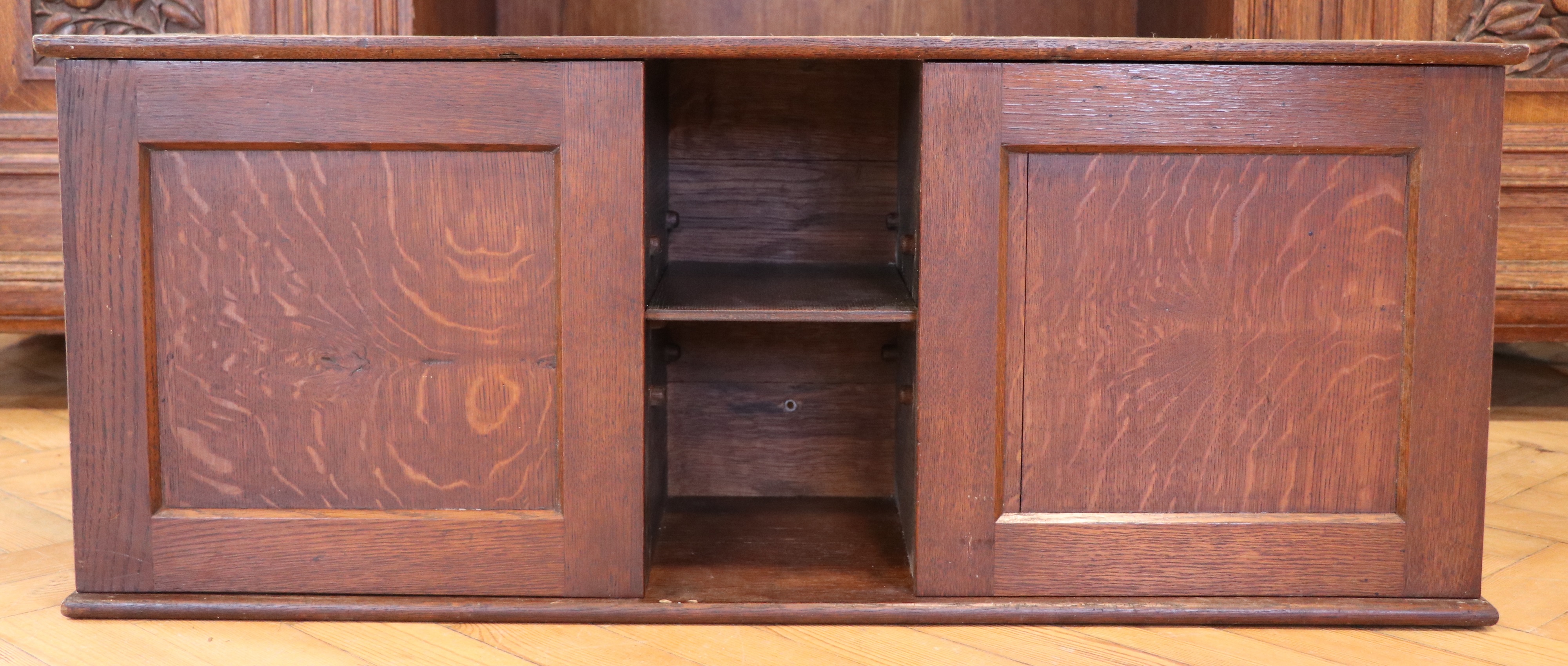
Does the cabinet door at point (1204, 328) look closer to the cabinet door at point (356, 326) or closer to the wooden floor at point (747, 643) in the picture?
the wooden floor at point (747, 643)

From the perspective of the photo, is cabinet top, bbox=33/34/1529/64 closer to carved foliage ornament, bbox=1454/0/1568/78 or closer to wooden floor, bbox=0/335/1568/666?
wooden floor, bbox=0/335/1568/666

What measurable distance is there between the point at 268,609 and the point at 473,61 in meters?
0.49

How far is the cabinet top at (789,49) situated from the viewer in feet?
3.25

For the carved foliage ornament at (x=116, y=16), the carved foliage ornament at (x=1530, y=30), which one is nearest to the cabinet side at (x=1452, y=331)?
the carved foliage ornament at (x=1530, y=30)

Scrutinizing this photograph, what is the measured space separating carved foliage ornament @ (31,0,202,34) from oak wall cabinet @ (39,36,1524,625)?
0.82 metres

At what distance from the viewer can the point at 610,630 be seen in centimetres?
105

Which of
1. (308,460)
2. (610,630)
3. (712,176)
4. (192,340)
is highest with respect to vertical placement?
(712,176)

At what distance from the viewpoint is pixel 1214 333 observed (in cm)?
104

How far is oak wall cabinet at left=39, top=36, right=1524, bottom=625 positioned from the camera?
1.01 metres

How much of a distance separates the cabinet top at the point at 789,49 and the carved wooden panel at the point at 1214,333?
3.2 inches

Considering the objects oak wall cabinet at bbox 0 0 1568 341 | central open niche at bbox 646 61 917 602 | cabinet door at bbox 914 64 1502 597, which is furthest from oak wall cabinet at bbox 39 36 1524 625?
oak wall cabinet at bbox 0 0 1568 341

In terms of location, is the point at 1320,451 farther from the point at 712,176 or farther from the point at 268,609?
the point at 268,609

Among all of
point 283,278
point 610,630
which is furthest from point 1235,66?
point 283,278

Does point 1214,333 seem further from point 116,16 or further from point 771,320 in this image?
point 116,16
